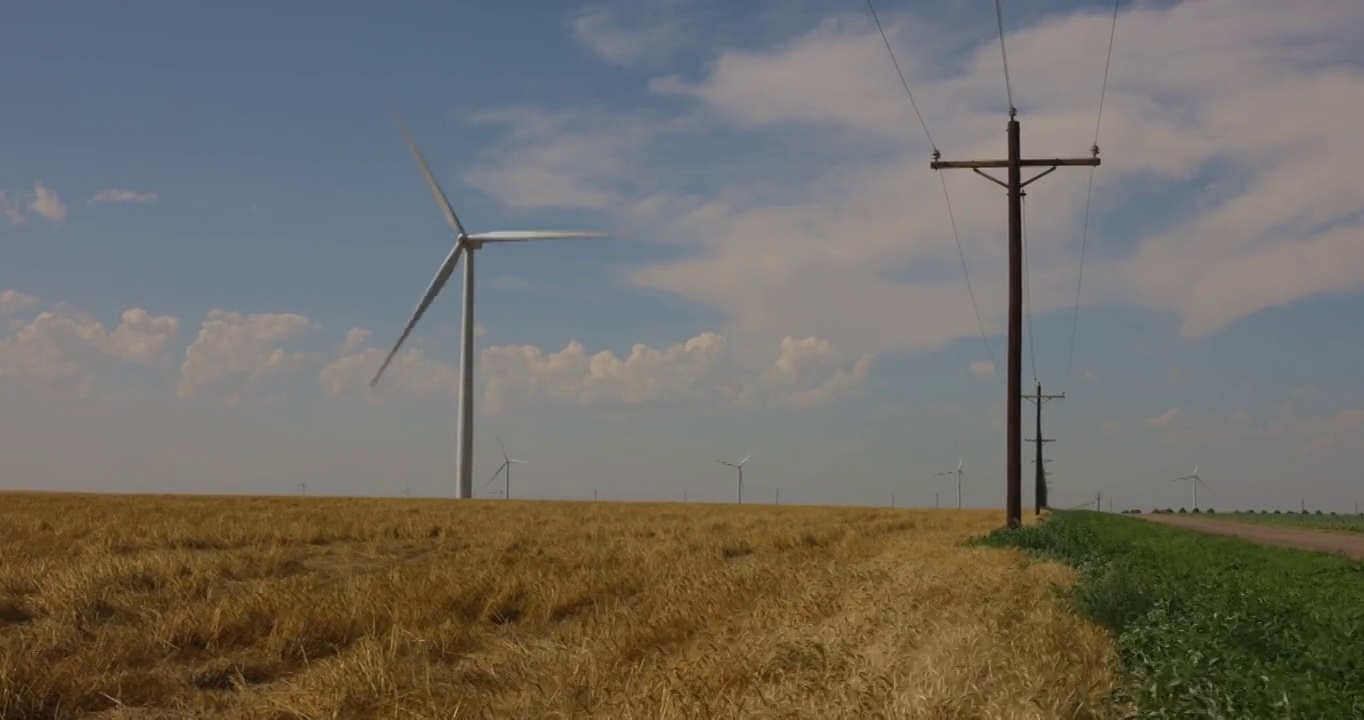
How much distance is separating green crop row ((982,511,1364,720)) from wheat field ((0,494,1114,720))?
409 millimetres

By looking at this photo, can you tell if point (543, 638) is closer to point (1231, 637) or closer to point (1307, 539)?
point (1231, 637)

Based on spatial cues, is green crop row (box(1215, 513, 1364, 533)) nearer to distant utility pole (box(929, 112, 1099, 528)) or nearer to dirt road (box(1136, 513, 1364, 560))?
dirt road (box(1136, 513, 1364, 560))

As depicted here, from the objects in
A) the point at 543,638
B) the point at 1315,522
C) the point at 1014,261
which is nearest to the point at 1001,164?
the point at 1014,261

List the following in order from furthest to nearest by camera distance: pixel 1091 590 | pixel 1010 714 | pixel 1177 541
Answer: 1. pixel 1177 541
2. pixel 1091 590
3. pixel 1010 714

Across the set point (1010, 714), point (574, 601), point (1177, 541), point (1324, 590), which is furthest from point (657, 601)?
point (1177, 541)

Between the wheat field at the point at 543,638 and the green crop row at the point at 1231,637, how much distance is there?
41 cm

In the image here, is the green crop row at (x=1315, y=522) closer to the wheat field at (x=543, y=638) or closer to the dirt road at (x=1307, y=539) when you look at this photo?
the dirt road at (x=1307, y=539)

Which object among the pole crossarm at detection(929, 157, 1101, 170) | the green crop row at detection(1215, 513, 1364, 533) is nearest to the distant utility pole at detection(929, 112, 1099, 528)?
the pole crossarm at detection(929, 157, 1101, 170)

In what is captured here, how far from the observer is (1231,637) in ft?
33.4

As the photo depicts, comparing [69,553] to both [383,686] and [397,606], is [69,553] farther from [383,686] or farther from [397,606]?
[383,686]

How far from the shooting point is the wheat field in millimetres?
8648

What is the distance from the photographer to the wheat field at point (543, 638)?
865 cm

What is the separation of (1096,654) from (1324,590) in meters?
9.08

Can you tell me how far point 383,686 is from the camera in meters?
10.1
